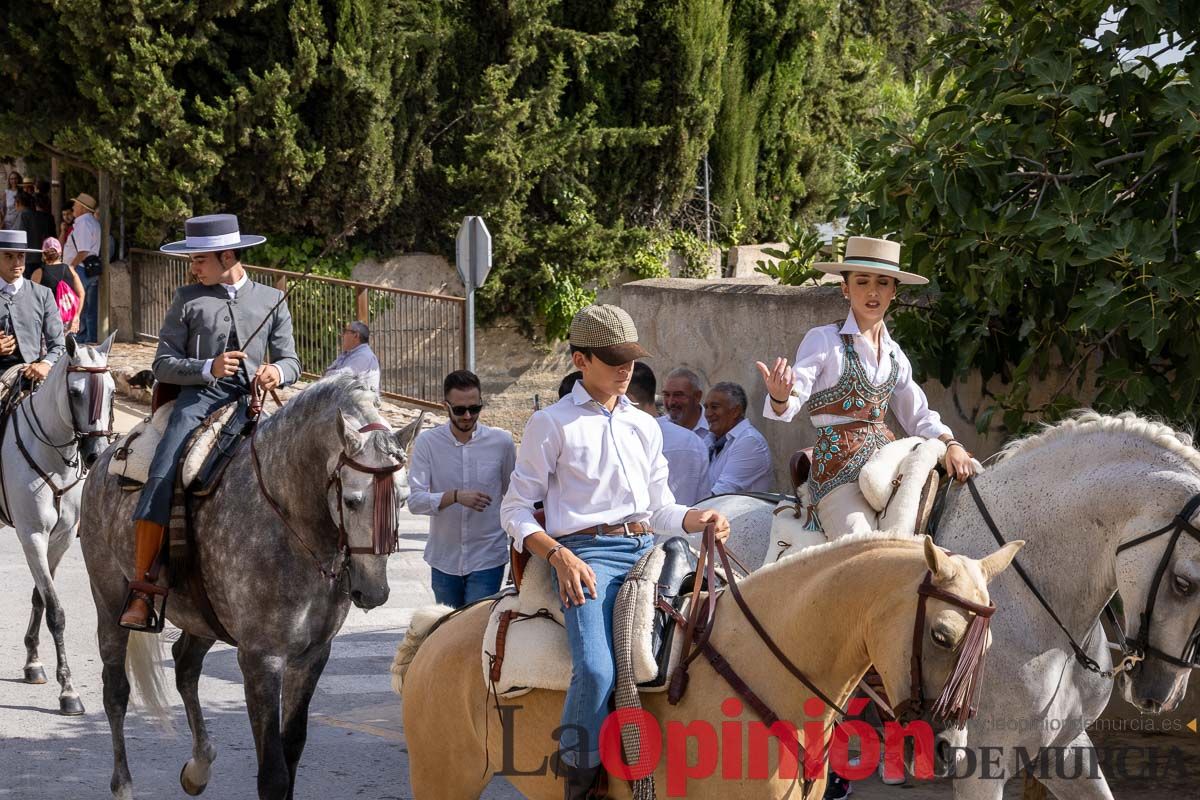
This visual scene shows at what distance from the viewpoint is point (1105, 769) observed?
7.19m

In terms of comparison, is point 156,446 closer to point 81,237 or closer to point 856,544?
point 856,544

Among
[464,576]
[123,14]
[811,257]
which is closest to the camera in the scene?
[464,576]

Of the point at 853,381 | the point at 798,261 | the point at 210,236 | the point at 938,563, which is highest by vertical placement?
the point at 210,236

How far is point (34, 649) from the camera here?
9078 mm

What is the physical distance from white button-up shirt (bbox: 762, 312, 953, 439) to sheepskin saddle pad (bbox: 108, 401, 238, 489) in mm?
2818

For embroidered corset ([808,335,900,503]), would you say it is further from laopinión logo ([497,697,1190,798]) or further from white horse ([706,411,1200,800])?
laopinión logo ([497,697,1190,798])

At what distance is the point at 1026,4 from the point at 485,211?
13391 mm

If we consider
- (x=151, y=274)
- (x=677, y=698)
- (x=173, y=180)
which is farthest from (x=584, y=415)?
(x=151, y=274)

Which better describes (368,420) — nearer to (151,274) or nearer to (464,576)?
(464,576)

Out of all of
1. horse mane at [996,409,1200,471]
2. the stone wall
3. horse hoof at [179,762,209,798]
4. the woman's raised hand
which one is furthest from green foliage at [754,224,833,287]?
horse hoof at [179,762,209,798]

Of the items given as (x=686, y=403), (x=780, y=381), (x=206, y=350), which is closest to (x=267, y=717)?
(x=206, y=350)

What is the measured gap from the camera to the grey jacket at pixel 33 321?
33.9 feet

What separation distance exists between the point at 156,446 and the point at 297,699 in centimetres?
154

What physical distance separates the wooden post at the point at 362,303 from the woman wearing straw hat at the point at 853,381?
1237 centimetres
